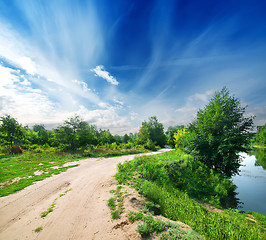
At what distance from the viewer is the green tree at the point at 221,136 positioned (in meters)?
10.7

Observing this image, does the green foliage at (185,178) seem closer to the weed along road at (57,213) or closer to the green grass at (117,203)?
the green grass at (117,203)

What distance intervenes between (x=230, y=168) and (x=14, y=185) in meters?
18.6

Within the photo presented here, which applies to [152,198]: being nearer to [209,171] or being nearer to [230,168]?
[209,171]

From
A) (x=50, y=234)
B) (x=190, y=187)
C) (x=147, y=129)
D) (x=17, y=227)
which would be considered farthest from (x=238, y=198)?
(x=147, y=129)

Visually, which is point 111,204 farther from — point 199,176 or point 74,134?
point 74,134

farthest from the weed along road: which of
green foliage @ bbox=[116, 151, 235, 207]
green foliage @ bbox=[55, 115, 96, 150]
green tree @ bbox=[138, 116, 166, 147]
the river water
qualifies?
green tree @ bbox=[138, 116, 166, 147]

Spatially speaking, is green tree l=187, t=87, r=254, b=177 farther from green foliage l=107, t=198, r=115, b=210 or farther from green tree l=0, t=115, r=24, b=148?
green tree l=0, t=115, r=24, b=148

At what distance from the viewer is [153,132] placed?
4084cm

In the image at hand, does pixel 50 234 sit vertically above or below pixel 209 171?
above

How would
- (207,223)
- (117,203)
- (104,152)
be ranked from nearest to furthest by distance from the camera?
(207,223) → (117,203) → (104,152)

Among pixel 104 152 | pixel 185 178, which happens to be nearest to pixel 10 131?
pixel 104 152

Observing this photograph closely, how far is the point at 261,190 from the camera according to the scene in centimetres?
980

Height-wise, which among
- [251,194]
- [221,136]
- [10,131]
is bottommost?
[251,194]

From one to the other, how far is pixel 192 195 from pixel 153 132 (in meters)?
33.1
